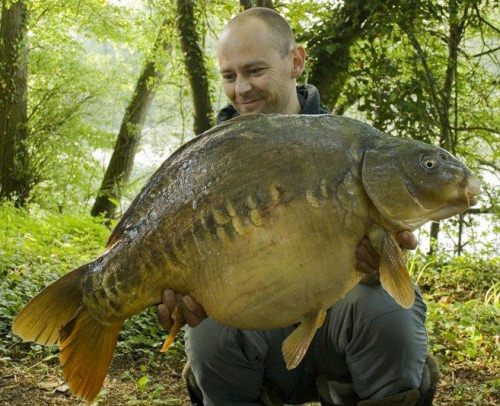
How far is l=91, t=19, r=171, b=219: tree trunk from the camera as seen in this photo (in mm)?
11125

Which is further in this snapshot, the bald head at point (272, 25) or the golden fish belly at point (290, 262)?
the bald head at point (272, 25)

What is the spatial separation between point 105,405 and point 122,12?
31.3 feet

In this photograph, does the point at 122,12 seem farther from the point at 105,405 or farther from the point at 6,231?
the point at 105,405

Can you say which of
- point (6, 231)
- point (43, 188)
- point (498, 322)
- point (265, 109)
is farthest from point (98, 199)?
point (265, 109)

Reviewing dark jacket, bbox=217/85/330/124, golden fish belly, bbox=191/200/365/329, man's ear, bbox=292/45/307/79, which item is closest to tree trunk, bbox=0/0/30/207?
dark jacket, bbox=217/85/330/124

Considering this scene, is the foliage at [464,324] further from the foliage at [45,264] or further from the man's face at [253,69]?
the man's face at [253,69]

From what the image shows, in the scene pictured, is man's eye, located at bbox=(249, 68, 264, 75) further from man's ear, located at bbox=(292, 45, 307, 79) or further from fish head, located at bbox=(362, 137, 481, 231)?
fish head, located at bbox=(362, 137, 481, 231)

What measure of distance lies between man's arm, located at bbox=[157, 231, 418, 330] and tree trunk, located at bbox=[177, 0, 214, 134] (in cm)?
499

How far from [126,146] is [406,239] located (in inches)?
393

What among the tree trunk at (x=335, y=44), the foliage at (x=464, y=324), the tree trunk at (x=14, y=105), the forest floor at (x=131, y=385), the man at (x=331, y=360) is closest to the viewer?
the man at (x=331, y=360)

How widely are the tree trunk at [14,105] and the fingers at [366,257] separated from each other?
9.59 metres

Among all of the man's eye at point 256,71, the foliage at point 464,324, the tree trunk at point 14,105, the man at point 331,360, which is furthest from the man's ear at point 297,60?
the tree trunk at point 14,105

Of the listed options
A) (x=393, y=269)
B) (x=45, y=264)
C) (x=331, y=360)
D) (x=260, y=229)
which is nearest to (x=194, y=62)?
(x=45, y=264)

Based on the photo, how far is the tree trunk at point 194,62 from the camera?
696 centimetres
